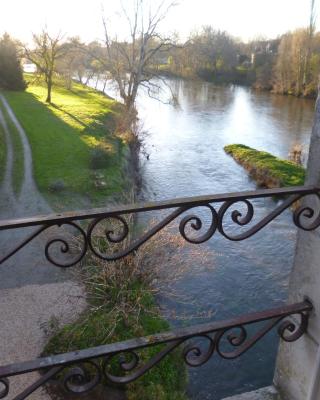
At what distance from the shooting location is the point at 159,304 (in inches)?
399

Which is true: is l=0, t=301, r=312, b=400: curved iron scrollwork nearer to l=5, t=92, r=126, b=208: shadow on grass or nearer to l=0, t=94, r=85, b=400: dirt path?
l=0, t=94, r=85, b=400: dirt path

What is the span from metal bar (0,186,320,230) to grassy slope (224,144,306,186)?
17.5 metres

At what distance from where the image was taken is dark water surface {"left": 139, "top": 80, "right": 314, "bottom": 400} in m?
8.53

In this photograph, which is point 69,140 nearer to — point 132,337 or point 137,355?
point 132,337

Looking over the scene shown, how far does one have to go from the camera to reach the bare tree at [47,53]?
3484cm

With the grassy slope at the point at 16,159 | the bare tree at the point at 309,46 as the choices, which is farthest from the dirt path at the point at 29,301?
the bare tree at the point at 309,46

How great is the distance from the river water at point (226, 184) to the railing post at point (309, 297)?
20.2 feet

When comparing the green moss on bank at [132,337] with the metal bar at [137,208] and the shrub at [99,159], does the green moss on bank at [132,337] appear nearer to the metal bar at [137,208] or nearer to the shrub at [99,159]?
the metal bar at [137,208]

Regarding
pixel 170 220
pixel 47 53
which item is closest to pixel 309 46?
pixel 47 53

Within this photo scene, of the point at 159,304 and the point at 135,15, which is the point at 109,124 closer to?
the point at 135,15

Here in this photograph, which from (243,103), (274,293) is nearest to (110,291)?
(274,293)

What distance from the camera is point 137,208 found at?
5.22 feet

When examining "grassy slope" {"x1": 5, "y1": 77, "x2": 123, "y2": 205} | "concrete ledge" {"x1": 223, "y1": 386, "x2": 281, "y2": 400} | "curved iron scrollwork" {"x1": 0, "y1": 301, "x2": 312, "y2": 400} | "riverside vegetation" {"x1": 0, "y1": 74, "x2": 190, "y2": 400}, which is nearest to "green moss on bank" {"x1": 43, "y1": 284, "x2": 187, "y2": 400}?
"riverside vegetation" {"x1": 0, "y1": 74, "x2": 190, "y2": 400}

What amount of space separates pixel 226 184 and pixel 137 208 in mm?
18724
